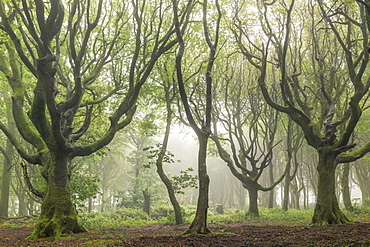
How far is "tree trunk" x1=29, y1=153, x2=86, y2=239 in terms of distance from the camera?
888 cm

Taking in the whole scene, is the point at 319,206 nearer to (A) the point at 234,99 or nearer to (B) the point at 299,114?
(B) the point at 299,114

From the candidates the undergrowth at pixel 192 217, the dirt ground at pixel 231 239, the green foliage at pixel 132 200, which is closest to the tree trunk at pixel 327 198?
the undergrowth at pixel 192 217

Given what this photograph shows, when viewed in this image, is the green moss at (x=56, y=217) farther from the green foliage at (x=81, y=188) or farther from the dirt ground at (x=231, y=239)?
the green foliage at (x=81, y=188)

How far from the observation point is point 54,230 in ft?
29.0

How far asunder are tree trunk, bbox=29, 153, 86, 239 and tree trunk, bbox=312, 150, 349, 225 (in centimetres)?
956

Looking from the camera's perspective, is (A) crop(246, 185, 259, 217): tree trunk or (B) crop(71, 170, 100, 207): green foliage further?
(A) crop(246, 185, 259, 217): tree trunk

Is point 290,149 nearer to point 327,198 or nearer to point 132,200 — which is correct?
point 327,198

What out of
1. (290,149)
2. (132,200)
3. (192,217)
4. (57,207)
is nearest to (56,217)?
(57,207)

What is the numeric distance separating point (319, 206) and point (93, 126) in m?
12.5

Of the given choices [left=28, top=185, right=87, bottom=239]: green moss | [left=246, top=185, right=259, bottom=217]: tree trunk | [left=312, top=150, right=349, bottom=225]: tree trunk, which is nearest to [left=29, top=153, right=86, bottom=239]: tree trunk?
[left=28, top=185, right=87, bottom=239]: green moss

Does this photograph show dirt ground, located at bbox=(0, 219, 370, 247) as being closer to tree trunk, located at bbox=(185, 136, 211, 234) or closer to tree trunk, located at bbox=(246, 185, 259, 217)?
tree trunk, located at bbox=(185, 136, 211, 234)

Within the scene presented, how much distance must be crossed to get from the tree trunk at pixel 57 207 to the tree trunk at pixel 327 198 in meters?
9.56

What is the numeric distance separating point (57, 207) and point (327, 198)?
10543 millimetres

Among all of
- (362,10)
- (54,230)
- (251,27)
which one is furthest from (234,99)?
(54,230)
